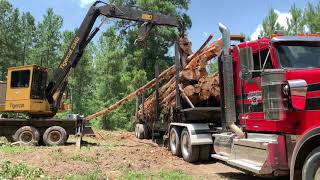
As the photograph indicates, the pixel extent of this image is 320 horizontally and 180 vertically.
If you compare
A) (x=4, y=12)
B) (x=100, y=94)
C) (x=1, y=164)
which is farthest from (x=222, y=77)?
(x=4, y=12)

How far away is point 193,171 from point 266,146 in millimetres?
3731

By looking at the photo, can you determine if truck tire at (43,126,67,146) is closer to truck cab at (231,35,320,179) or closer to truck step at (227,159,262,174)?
truck step at (227,159,262,174)

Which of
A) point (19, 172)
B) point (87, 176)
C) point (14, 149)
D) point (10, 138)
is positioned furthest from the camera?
point (10, 138)

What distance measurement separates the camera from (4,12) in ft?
163

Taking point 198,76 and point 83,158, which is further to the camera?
point 198,76

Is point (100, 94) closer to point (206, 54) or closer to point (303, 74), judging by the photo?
point (206, 54)

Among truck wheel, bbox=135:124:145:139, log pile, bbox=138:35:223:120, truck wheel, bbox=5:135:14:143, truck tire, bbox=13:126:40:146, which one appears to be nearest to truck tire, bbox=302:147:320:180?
log pile, bbox=138:35:223:120

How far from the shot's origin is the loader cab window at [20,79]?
18328 mm

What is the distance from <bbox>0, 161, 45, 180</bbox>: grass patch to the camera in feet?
31.6

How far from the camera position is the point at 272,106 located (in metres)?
7.75

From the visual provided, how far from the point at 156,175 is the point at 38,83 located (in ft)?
33.1

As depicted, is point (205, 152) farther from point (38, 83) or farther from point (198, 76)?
point (38, 83)

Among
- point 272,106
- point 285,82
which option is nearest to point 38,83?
point 272,106

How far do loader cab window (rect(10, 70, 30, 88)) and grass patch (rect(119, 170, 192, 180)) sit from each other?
31.2ft
